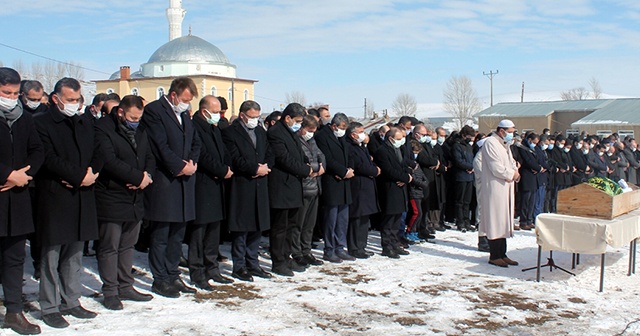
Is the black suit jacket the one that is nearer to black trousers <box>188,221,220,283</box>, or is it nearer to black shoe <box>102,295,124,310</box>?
black trousers <box>188,221,220,283</box>

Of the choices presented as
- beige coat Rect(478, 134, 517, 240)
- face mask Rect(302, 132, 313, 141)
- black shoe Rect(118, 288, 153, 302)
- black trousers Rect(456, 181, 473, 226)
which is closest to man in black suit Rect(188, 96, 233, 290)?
black shoe Rect(118, 288, 153, 302)

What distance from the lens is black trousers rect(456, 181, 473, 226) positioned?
1130cm

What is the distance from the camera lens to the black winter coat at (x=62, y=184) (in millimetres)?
5039

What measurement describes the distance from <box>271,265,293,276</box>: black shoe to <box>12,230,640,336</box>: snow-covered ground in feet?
0.45

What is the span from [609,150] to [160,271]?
13.8 metres

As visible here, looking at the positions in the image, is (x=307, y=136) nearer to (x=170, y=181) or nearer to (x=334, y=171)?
(x=334, y=171)

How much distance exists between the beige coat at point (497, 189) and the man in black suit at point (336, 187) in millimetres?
1785

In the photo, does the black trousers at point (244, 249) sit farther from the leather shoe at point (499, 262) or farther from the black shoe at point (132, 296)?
the leather shoe at point (499, 262)

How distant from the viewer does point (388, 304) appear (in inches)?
241

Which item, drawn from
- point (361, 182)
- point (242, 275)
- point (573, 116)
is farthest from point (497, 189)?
point (573, 116)

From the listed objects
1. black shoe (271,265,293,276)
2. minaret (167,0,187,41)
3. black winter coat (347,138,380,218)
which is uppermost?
minaret (167,0,187,41)

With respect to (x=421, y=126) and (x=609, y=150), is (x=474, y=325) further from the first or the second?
(x=609, y=150)

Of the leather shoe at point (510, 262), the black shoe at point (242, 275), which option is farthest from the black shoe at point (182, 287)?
the leather shoe at point (510, 262)

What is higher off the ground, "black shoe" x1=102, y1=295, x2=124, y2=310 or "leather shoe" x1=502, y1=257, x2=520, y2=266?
"black shoe" x1=102, y1=295, x2=124, y2=310
